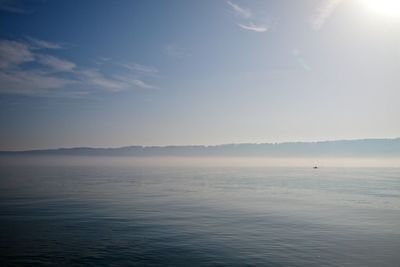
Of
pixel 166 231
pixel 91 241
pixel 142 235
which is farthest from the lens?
pixel 166 231

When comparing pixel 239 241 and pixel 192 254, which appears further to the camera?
pixel 239 241

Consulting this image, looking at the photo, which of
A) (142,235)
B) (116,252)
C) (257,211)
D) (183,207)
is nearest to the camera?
(116,252)

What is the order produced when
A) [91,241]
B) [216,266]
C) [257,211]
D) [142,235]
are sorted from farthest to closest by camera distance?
[257,211] → [142,235] → [91,241] → [216,266]

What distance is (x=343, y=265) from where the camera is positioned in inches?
947

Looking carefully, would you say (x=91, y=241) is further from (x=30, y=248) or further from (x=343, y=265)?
(x=343, y=265)

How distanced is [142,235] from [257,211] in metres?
20.9

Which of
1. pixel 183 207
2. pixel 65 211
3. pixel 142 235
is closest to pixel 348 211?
pixel 183 207

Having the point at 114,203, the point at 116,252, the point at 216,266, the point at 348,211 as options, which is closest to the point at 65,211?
the point at 114,203

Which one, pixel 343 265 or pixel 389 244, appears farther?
pixel 389 244

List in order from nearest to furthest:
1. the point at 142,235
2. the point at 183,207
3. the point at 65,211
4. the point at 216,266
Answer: the point at 216,266 < the point at 142,235 < the point at 65,211 < the point at 183,207

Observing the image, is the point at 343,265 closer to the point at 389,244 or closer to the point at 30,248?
the point at 389,244

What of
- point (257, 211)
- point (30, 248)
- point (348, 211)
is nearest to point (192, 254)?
point (30, 248)

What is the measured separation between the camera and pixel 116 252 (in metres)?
26.0

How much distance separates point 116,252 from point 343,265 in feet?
53.1
